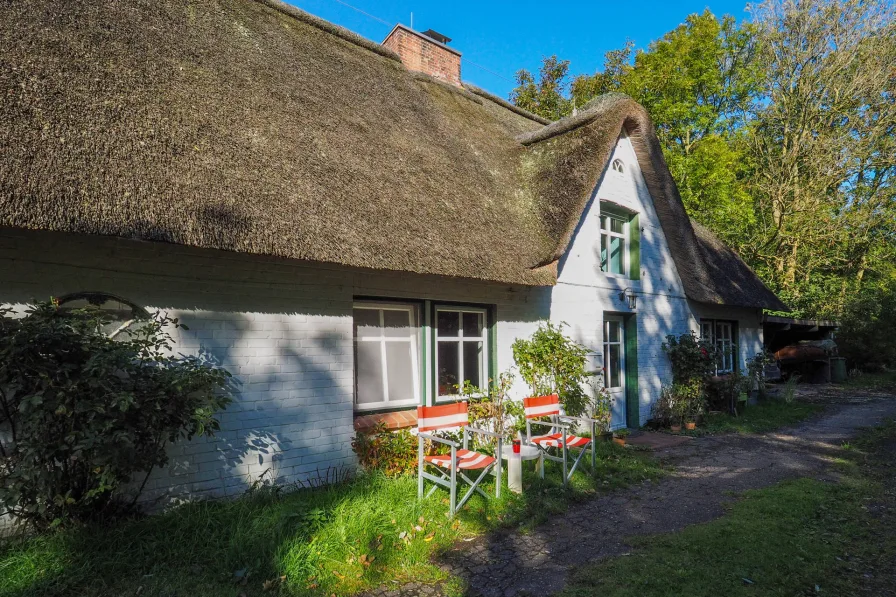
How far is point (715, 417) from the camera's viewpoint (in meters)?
10.2

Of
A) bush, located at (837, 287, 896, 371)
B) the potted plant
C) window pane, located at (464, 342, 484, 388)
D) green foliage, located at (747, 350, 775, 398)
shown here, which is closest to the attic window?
window pane, located at (464, 342, 484, 388)

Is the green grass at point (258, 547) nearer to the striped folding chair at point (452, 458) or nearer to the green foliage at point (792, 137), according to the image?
the striped folding chair at point (452, 458)

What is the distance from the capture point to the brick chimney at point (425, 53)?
953cm

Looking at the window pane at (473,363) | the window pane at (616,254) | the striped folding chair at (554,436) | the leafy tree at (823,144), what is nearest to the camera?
the striped folding chair at (554,436)

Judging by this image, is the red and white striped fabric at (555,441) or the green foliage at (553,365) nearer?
the red and white striped fabric at (555,441)

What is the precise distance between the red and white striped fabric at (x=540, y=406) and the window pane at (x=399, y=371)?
54.6 inches

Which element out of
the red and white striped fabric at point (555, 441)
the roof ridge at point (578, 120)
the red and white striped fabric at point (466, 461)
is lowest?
the red and white striped fabric at point (555, 441)

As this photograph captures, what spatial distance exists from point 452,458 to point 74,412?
2.84 m

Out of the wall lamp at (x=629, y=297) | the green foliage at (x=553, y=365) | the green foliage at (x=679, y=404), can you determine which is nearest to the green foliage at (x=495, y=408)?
the green foliage at (x=553, y=365)

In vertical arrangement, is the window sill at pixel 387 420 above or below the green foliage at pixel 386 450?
above

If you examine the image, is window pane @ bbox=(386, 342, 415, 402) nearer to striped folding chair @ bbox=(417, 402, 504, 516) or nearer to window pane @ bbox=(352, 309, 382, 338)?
Answer: window pane @ bbox=(352, 309, 382, 338)

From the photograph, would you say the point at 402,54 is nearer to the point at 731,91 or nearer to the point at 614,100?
the point at 614,100

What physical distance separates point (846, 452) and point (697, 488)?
3.41m

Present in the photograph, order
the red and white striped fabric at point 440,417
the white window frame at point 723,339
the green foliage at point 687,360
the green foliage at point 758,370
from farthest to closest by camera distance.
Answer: the green foliage at point 758,370 → the white window frame at point 723,339 → the green foliage at point 687,360 → the red and white striped fabric at point 440,417
